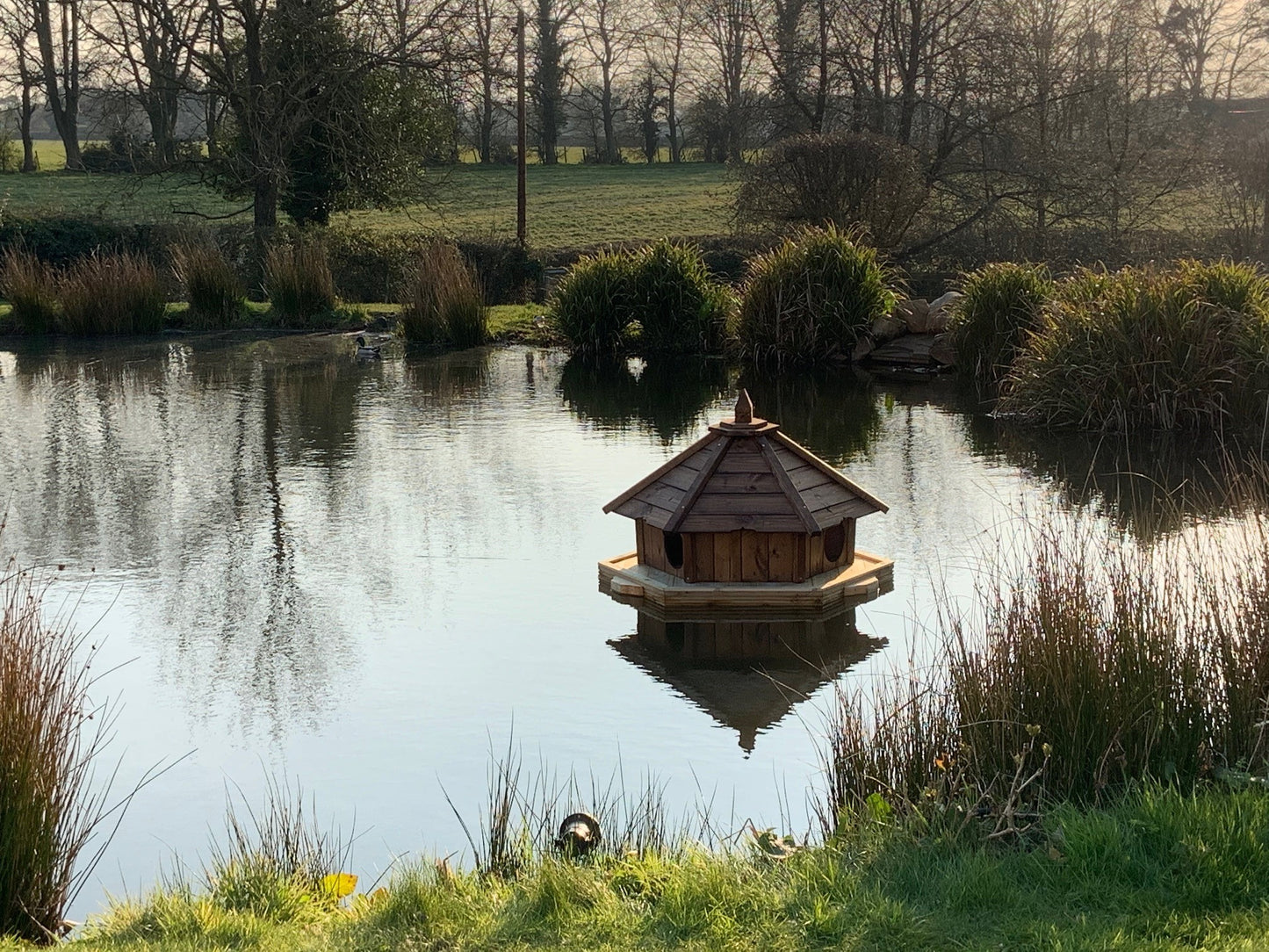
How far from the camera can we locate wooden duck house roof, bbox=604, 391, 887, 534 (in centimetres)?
702

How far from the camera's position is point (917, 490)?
955cm

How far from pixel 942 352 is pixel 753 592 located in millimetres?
10254

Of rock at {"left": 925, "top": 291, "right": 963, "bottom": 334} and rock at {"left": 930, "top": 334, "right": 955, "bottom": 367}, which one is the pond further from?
rock at {"left": 925, "top": 291, "right": 963, "bottom": 334}

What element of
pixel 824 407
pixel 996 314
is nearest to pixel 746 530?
pixel 824 407

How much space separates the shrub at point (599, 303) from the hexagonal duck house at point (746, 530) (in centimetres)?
1053

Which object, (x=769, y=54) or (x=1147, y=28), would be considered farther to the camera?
(x=1147, y=28)

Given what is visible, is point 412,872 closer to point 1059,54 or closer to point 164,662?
point 164,662

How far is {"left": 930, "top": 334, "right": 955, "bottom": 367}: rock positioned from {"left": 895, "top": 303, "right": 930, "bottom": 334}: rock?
1.39 ft

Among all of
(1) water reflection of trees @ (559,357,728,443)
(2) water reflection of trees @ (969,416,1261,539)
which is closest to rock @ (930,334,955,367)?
(1) water reflection of trees @ (559,357,728,443)

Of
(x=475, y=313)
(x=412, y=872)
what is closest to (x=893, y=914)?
(x=412, y=872)

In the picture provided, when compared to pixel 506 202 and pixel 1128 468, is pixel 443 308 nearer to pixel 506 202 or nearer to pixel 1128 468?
pixel 1128 468

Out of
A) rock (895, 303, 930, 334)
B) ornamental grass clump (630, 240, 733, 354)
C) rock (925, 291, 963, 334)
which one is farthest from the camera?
ornamental grass clump (630, 240, 733, 354)

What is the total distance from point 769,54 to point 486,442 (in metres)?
18.7

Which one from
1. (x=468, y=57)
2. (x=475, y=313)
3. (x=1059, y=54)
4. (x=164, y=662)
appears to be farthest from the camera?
(x=1059, y=54)
